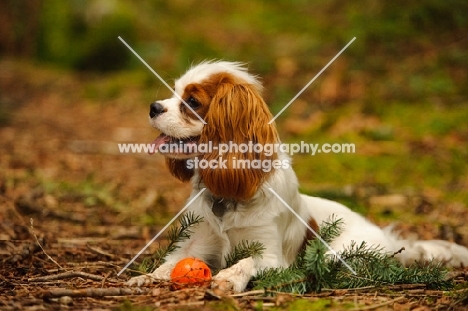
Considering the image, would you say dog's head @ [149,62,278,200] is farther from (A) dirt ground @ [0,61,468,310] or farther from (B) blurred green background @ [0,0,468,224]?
(B) blurred green background @ [0,0,468,224]

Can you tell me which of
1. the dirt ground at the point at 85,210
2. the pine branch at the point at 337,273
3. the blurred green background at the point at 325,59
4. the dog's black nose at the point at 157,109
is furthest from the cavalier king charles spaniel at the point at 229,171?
the blurred green background at the point at 325,59

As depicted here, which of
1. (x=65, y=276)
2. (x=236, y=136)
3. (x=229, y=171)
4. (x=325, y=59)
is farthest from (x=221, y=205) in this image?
(x=325, y=59)

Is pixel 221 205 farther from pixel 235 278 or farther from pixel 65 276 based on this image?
pixel 65 276

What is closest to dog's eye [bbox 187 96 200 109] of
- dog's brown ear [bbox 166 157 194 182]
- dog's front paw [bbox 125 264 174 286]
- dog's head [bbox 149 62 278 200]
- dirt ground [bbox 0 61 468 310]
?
dog's head [bbox 149 62 278 200]

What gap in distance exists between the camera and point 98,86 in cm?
1208

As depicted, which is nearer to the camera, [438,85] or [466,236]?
[466,236]

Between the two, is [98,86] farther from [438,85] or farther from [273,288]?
[273,288]

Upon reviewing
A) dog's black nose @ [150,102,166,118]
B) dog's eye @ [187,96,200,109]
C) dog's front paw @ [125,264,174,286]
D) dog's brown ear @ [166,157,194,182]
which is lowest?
dog's front paw @ [125,264,174,286]

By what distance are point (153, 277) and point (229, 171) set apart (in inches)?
28.8

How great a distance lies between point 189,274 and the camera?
3.37 metres

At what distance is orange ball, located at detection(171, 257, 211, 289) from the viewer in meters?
3.33

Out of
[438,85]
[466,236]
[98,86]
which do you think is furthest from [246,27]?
[466,236]

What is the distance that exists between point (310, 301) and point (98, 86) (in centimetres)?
967

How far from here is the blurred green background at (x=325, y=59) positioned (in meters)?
7.40
